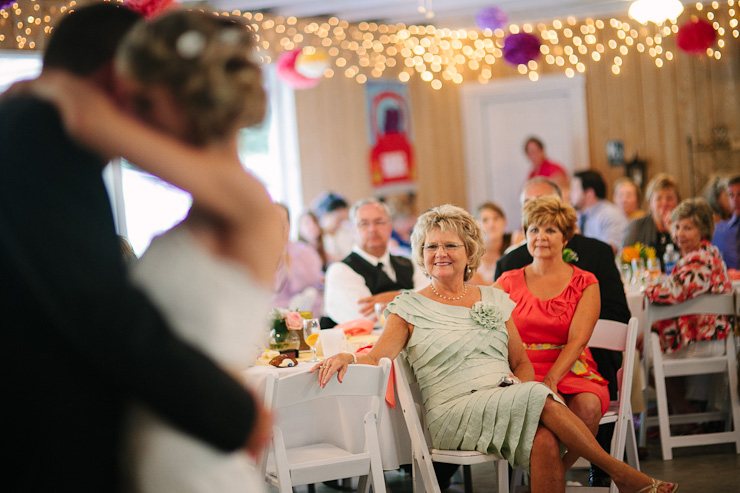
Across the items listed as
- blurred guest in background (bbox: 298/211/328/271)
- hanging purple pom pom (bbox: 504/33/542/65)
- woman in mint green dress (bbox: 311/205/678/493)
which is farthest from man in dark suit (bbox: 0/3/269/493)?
hanging purple pom pom (bbox: 504/33/542/65)

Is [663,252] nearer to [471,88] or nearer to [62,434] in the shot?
[471,88]

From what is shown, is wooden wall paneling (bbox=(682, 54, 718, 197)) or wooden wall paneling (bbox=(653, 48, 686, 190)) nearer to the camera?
wooden wall paneling (bbox=(682, 54, 718, 197))

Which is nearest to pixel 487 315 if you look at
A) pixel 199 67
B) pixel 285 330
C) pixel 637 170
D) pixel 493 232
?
pixel 285 330

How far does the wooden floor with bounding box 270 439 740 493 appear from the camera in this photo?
4.03 metres

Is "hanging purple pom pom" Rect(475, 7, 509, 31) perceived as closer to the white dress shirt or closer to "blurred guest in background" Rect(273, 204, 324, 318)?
"blurred guest in background" Rect(273, 204, 324, 318)

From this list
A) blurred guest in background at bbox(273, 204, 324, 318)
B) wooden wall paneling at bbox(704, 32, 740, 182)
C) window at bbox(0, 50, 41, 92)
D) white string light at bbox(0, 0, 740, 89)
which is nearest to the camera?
blurred guest in background at bbox(273, 204, 324, 318)

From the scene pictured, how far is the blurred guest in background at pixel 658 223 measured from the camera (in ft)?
20.6

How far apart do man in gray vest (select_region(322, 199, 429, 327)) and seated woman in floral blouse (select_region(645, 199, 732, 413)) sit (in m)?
1.46

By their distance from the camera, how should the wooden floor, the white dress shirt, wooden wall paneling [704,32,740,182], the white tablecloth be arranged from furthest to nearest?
wooden wall paneling [704,32,740,182] → the white dress shirt → the wooden floor → the white tablecloth

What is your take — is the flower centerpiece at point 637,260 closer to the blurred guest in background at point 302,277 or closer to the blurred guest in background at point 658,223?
the blurred guest in background at point 658,223

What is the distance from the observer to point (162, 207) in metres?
7.33

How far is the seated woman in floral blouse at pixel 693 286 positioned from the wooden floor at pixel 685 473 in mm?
533

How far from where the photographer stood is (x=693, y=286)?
4.51 meters

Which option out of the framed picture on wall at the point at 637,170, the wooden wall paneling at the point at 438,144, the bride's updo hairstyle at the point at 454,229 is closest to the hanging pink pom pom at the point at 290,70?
the wooden wall paneling at the point at 438,144
